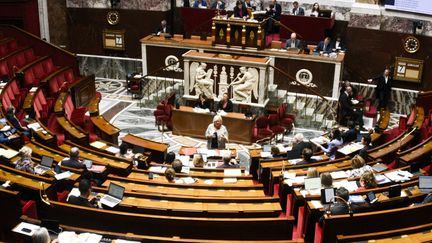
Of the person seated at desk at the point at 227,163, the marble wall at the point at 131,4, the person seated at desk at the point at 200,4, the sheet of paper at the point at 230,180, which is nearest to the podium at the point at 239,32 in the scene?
the person seated at desk at the point at 200,4

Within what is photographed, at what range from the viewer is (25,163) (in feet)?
26.1

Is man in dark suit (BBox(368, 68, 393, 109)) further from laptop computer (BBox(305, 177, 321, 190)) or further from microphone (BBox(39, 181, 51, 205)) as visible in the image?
microphone (BBox(39, 181, 51, 205))

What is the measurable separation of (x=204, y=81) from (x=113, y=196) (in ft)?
23.1

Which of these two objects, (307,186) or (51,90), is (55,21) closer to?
(51,90)

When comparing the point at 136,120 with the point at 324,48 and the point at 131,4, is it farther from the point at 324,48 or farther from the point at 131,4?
the point at 324,48

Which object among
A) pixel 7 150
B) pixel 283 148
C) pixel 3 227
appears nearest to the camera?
pixel 3 227

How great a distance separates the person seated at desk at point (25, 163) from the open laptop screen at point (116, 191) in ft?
5.38

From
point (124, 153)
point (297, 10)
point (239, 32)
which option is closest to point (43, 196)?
point (124, 153)

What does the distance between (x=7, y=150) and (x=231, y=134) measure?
18.2 ft

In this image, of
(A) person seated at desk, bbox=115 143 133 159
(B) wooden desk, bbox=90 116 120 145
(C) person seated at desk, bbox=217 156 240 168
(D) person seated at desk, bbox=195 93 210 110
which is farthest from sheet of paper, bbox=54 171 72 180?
(D) person seated at desk, bbox=195 93 210 110

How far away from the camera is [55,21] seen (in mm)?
17766

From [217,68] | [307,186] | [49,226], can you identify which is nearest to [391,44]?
[217,68]

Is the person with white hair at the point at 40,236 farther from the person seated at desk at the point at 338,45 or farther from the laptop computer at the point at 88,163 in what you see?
the person seated at desk at the point at 338,45

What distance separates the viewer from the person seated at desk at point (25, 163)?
7.91 metres
